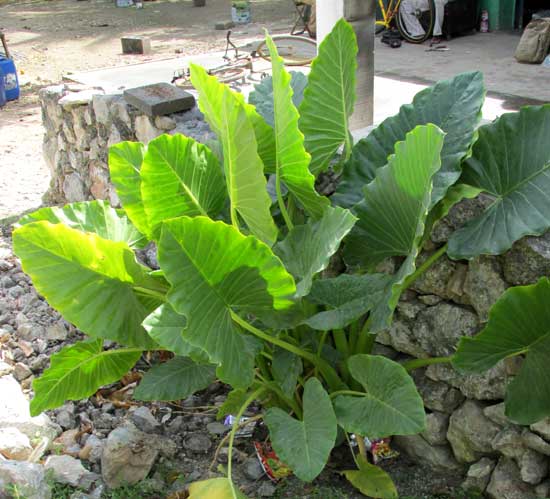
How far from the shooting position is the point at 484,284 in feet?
7.25

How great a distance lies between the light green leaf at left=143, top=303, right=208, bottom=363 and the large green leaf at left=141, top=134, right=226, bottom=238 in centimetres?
30

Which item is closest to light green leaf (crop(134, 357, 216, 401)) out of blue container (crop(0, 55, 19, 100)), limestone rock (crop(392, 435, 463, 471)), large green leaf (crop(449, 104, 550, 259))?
limestone rock (crop(392, 435, 463, 471))

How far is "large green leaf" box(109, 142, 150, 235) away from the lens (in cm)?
240

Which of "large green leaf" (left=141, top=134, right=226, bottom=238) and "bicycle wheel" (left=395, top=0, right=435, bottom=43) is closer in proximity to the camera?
"large green leaf" (left=141, top=134, right=226, bottom=238)

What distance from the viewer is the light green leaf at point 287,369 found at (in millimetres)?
2264

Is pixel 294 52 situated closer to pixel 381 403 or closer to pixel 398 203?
pixel 398 203

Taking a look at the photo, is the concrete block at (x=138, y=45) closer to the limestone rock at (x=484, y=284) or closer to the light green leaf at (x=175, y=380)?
the light green leaf at (x=175, y=380)

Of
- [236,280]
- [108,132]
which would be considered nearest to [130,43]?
[108,132]

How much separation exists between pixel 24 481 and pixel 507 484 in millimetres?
1419

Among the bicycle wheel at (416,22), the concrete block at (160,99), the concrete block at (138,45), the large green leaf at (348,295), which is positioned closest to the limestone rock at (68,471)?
the large green leaf at (348,295)

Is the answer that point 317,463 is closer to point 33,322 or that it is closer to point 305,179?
point 305,179

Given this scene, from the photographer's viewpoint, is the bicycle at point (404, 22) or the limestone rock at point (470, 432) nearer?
the limestone rock at point (470, 432)

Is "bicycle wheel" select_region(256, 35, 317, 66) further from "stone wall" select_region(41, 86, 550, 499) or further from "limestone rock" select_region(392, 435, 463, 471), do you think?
"limestone rock" select_region(392, 435, 463, 471)

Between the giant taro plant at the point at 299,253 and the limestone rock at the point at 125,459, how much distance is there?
193 millimetres
